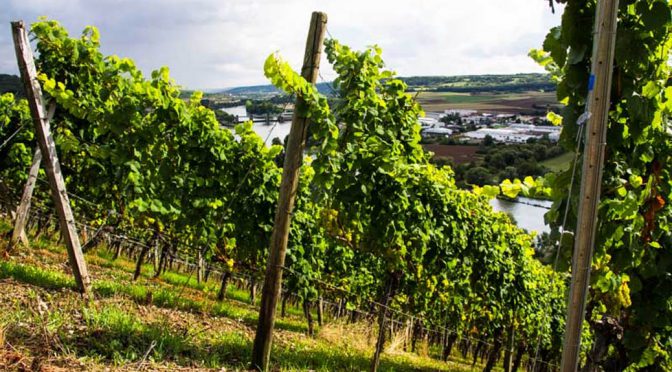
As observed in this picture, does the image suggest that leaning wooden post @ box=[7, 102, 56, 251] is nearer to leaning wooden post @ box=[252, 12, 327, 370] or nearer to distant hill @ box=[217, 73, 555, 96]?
leaning wooden post @ box=[252, 12, 327, 370]

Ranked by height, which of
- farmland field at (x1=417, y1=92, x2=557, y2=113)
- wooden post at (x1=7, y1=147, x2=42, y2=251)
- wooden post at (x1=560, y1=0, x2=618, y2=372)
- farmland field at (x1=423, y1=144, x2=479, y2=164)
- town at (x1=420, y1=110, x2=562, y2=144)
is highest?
farmland field at (x1=417, y1=92, x2=557, y2=113)

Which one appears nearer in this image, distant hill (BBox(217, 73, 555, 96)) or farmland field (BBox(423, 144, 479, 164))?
farmland field (BBox(423, 144, 479, 164))

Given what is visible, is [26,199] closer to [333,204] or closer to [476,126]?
[333,204]

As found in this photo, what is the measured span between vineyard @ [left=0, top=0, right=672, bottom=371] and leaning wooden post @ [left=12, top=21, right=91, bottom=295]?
30 millimetres

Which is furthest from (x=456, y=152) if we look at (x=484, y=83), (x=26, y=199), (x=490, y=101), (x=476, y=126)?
(x=26, y=199)

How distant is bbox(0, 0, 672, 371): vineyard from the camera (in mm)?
2652

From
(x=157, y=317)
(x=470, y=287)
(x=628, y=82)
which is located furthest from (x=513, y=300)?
(x=628, y=82)

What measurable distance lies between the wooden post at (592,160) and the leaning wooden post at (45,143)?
432 cm

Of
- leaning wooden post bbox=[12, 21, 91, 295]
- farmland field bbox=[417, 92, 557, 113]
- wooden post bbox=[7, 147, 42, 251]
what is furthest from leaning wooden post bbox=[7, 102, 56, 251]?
farmland field bbox=[417, 92, 557, 113]

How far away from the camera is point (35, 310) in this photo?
4.17 metres

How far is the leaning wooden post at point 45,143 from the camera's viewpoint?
485 cm

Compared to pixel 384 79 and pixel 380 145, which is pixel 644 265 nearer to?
pixel 380 145

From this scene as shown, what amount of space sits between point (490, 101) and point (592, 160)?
65420mm

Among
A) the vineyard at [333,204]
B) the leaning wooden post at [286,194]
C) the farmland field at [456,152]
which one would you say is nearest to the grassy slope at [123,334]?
the vineyard at [333,204]
